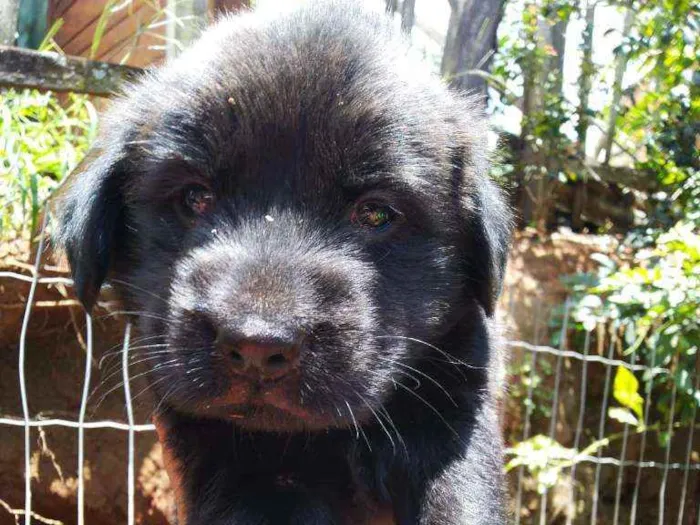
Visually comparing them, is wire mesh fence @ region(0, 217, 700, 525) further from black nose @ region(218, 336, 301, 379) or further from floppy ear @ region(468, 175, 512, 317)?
black nose @ region(218, 336, 301, 379)

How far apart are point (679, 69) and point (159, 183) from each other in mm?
4093

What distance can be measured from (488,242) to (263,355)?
0.76 m

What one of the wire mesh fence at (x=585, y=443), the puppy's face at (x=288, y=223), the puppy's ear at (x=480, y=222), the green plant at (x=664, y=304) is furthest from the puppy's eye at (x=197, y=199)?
the wire mesh fence at (x=585, y=443)

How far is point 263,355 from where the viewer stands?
134 centimetres

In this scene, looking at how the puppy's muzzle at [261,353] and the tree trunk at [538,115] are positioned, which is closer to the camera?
the puppy's muzzle at [261,353]

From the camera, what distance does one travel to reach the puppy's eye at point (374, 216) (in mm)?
1646

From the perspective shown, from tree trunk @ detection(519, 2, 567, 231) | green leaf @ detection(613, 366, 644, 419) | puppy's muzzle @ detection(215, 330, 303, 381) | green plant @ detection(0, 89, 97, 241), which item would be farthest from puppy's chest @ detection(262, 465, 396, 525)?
tree trunk @ detection(519, 2, 567, 231)

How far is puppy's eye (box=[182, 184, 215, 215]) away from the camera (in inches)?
65.5

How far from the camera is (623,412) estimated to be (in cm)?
409

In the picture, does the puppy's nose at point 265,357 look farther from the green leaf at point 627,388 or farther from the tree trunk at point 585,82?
the tree trunk at point 585,82

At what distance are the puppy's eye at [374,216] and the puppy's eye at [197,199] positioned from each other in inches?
12.3

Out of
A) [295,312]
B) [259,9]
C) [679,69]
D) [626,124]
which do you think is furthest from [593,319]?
[295,312]

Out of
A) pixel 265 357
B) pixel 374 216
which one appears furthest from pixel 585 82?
pixel 265 357

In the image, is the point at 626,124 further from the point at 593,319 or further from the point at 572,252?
the point at 593,319
